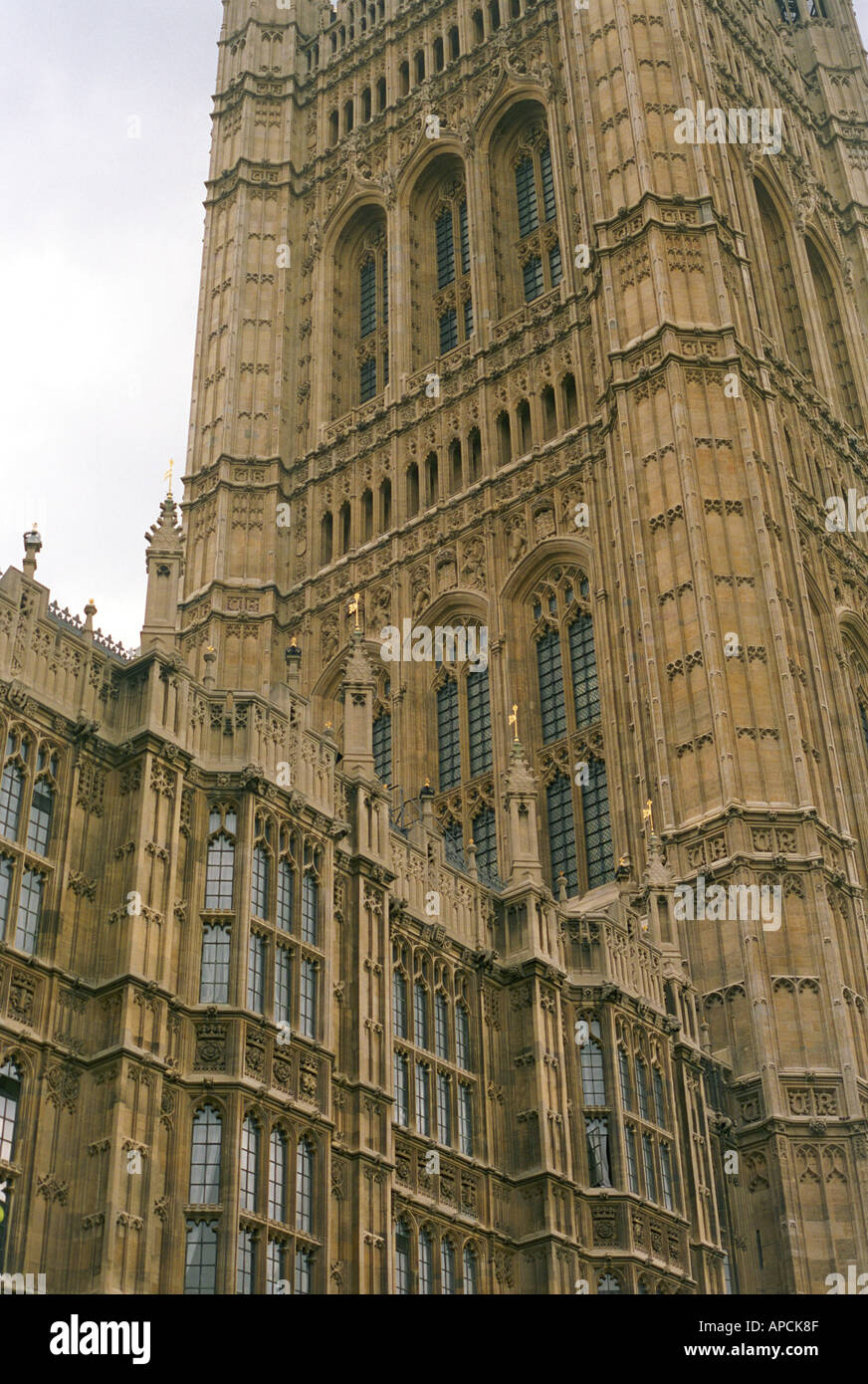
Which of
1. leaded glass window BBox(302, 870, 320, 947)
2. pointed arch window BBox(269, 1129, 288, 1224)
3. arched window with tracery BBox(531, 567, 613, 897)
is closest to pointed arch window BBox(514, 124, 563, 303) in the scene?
arched window with tracery BBox(531, 567, 613, 897)

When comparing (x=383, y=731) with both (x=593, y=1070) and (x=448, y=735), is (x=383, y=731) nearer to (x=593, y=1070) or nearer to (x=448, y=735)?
(x=448, y=735)

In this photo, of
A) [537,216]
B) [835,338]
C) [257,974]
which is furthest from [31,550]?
[835,338]

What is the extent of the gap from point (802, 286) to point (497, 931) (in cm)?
3587

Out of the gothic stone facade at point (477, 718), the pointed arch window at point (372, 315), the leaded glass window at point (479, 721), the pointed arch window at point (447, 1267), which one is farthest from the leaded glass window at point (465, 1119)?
the pointed arch window at point (372, 315)

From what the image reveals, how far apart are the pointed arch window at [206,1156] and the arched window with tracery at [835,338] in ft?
138

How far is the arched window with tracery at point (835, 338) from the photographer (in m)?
61.2

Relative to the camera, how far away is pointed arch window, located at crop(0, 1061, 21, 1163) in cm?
2245

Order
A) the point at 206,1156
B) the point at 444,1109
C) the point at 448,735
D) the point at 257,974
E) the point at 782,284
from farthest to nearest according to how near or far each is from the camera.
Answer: the point at 782,284 < the point at 448,735 < the point at 444,1109 < the point at 257,974 < the point at 206,1156

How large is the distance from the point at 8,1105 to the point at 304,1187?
4731 millimetres

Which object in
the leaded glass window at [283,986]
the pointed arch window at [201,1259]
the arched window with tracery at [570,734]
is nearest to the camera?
the pointed arch window at [201,1259]

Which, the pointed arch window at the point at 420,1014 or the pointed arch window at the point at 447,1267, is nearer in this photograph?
the pointed arch window at the point at 447,1267

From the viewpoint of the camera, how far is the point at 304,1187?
25.4 meters

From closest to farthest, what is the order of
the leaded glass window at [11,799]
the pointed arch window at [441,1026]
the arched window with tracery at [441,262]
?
the leaded glass window at [11,799] → the pointed arch window at [441,1026] → the arched window with tracery at [441,262]

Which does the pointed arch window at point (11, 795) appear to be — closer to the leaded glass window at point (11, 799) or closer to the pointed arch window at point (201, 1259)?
the leaded glass window at point (11, 799)
